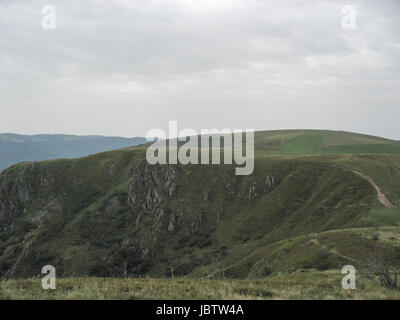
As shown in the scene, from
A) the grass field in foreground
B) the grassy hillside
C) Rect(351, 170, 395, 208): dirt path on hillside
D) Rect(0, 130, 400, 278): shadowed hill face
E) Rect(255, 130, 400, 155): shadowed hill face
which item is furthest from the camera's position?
Rect(255, 130, 400, 155): shadowed hill face

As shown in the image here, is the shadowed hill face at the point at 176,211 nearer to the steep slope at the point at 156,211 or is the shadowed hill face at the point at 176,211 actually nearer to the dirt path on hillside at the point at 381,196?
the steep slope at the point at 156,211

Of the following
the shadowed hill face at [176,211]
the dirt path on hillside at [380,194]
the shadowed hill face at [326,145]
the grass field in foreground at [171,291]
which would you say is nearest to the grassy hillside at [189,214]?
the dirt path on hillside at [380,194]

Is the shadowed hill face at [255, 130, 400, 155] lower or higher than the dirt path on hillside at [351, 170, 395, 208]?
higher

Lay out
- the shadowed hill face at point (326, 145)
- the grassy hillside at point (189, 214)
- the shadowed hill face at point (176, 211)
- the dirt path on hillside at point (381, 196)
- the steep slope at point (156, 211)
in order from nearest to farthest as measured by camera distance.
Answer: the grassy hillside at point (189, 214) < the dirt path on hillside at point (381, 196) < the shadowed hill face at point (176, 211) < the steep slope at point (156, 211) < the shadowed hill face at point (326, 145)

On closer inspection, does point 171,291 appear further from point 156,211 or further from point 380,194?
point 156,211

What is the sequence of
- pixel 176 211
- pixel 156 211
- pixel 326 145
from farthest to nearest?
pixel 326 145 → pixel 156 211 → pixel 176 211

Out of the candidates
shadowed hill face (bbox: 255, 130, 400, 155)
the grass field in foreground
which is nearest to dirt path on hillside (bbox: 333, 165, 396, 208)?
the grass field in foreground

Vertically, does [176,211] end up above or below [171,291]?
below

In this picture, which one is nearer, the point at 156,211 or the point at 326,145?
the point at 156,211

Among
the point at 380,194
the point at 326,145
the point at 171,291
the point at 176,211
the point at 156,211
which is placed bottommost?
the point at 156,211

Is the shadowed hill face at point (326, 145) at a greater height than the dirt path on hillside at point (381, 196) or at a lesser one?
greater

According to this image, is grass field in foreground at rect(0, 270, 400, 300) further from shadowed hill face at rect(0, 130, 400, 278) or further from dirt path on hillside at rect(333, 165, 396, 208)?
dirt path on hillside at rect(333, 165, 396, 208)

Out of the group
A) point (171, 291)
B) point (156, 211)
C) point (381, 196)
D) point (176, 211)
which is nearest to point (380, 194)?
point (381, 196)

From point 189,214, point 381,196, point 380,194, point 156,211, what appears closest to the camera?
point 381,196
